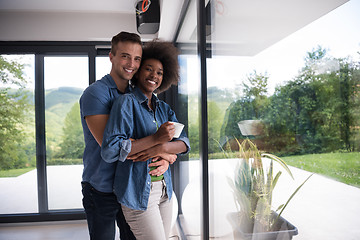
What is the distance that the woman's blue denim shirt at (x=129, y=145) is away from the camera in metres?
1.03

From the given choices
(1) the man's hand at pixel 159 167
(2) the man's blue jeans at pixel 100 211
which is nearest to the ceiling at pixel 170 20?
(1) the man's hand at pixel 159 167

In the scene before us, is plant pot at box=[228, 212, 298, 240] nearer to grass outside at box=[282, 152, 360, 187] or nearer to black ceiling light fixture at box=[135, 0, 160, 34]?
grass outside at box=[282, 152, 360, 187]

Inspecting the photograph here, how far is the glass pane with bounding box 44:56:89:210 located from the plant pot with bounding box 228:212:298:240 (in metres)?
2.79

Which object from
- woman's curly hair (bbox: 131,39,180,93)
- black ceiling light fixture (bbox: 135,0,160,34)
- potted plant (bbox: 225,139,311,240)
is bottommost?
potted plant (bbox: 225,139,311,240)

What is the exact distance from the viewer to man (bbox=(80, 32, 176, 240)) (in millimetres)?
1108

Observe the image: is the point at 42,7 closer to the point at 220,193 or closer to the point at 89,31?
the point at 89,31

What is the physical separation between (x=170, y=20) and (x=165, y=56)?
1.02m

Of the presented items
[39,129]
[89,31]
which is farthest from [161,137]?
[39,129]

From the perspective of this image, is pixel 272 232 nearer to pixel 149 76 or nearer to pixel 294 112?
pixel 294 112

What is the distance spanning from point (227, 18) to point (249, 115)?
0.45m

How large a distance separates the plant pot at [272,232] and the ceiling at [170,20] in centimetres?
48

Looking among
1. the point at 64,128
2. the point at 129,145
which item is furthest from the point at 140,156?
the point at 64,128

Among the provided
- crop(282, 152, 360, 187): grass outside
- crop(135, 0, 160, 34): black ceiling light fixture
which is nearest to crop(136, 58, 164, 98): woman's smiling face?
crop(282, 152, 360, 187): grass outside

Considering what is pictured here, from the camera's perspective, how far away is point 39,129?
3.28 meters
